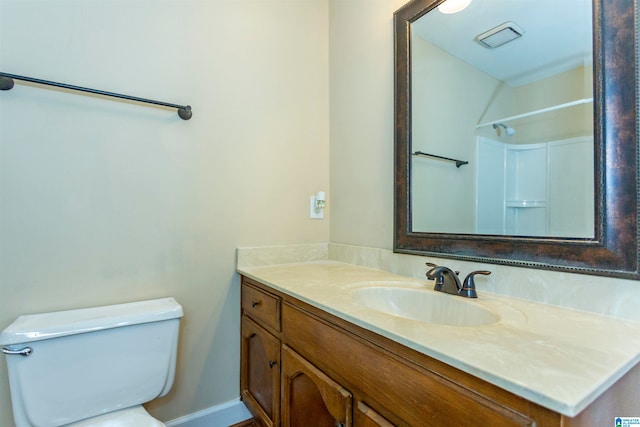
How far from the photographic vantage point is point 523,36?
3.41 feet

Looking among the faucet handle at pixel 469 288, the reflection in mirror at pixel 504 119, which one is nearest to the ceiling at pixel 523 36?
the reflection in mirror at pixel 504 119

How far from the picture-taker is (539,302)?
927 mm

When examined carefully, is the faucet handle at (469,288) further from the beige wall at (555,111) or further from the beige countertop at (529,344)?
the beige wall at (555,111)

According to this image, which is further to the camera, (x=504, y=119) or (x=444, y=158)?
(x=444, y=158)

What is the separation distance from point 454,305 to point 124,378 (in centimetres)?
120

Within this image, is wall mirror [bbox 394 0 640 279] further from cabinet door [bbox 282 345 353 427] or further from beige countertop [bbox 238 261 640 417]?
cabinet door [bbox 282 345 353 427]

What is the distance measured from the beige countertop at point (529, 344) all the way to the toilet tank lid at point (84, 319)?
0.58 meters

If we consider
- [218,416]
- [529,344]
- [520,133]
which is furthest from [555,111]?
[218,416]

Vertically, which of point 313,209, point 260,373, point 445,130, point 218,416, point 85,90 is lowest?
point 218,416

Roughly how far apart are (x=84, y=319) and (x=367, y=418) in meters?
1.00

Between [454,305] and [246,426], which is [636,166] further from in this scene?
[246,426]

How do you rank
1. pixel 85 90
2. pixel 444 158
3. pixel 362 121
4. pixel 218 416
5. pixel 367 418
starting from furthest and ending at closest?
pixel 362 121, pixel 218 416, pixel 444 158, pixel 85 90, pixel 367 418

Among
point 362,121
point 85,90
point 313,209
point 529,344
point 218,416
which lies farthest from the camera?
point 313,209

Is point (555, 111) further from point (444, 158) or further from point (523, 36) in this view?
point (444, 158)
